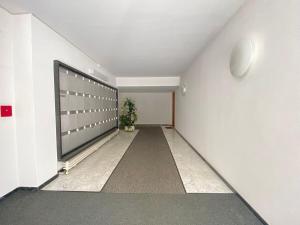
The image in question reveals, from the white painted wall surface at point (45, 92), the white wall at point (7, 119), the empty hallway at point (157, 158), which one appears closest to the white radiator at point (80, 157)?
the empty hallway at point (157, 158)

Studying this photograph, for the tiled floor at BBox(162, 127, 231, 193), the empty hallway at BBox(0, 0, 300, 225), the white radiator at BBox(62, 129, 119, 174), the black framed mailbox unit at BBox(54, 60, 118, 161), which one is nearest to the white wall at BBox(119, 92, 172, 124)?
the black framed mailbox unit at BBox(54, 60, 118, 161)

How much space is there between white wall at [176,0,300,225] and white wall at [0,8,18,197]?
9.76 ft

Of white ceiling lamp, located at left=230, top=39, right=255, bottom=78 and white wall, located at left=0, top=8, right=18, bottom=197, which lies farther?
white wall, located at left=0, top=8, right=18, bottom=197

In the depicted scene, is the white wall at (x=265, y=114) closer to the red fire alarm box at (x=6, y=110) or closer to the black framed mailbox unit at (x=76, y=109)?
the black framed mailbox unit at (x=76, y=109)

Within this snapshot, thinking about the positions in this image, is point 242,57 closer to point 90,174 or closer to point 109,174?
point 109,174

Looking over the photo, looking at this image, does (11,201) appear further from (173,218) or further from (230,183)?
(230,183)

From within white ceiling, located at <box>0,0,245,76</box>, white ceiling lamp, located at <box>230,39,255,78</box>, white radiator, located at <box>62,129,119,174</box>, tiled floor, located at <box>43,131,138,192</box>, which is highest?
white ceiling, located at <box>0,0,245,76</box>

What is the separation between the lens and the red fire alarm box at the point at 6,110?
1.99 metres

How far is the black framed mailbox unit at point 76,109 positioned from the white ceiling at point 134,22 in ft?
2.16

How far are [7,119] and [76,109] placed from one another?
1281mm

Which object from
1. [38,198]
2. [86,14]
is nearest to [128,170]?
[38,198]

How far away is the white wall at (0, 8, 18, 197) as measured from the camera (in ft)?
6.57

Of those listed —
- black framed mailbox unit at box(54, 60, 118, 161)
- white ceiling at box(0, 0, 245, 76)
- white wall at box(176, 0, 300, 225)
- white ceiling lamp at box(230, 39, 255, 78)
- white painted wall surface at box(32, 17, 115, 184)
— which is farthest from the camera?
black framed mailbox unit at box(54, 60, 118, 161)

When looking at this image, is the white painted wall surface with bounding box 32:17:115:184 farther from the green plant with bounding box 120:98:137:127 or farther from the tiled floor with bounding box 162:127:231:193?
the green plant with bounding box 120:98:137:127
